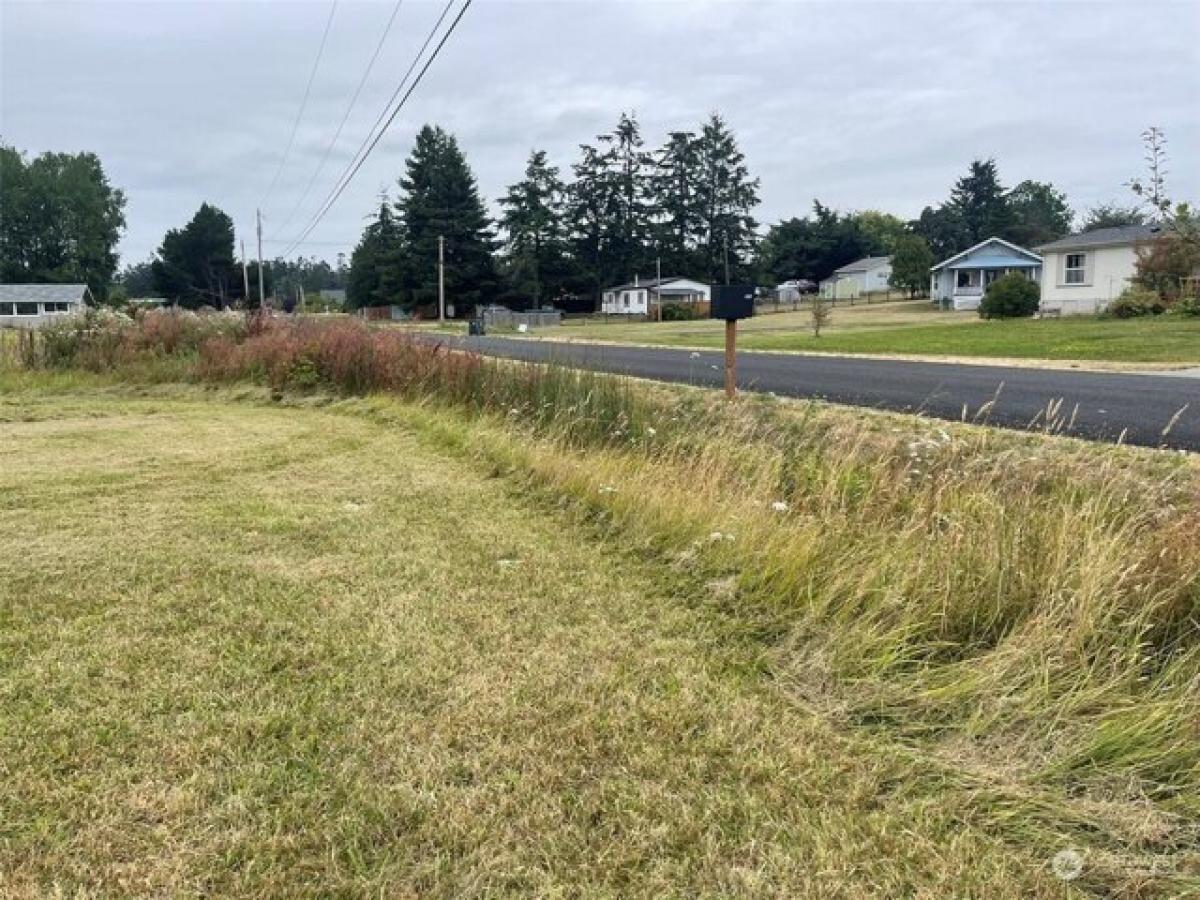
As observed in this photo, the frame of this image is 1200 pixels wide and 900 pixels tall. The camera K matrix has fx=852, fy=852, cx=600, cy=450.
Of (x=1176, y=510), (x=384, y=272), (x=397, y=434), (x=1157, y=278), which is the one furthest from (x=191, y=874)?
(x=384, y=272)

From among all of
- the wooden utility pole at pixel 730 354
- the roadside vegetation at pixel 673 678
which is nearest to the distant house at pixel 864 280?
the wooden utility pole at pixel 730 354

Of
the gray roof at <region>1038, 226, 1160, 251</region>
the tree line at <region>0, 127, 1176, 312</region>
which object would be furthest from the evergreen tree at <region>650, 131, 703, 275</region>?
the gray roof at <region>1038, 226, 1160, 251</region>

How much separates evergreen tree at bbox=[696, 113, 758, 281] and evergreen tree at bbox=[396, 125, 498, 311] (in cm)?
1909

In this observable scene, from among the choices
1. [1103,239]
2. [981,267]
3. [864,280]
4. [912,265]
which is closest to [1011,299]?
[1103,239]

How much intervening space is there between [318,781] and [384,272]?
69.7m

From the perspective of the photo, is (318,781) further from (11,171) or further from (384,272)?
(11,171)

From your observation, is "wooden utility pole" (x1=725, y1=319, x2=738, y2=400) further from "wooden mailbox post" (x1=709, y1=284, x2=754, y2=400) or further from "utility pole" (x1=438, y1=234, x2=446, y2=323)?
"utility pole" (x1=438, y1=234, x2=446, y2=323)

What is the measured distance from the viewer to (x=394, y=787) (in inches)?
89.7

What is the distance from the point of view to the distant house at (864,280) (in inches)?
2559

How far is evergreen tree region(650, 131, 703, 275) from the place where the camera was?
7244cm

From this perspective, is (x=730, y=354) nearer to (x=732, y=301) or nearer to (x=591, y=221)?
(x=732, y=301)

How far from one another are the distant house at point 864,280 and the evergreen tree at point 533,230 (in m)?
21.7

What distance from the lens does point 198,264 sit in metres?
84.4

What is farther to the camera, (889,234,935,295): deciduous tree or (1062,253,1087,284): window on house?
(889,234,935,295): deciduous tree
